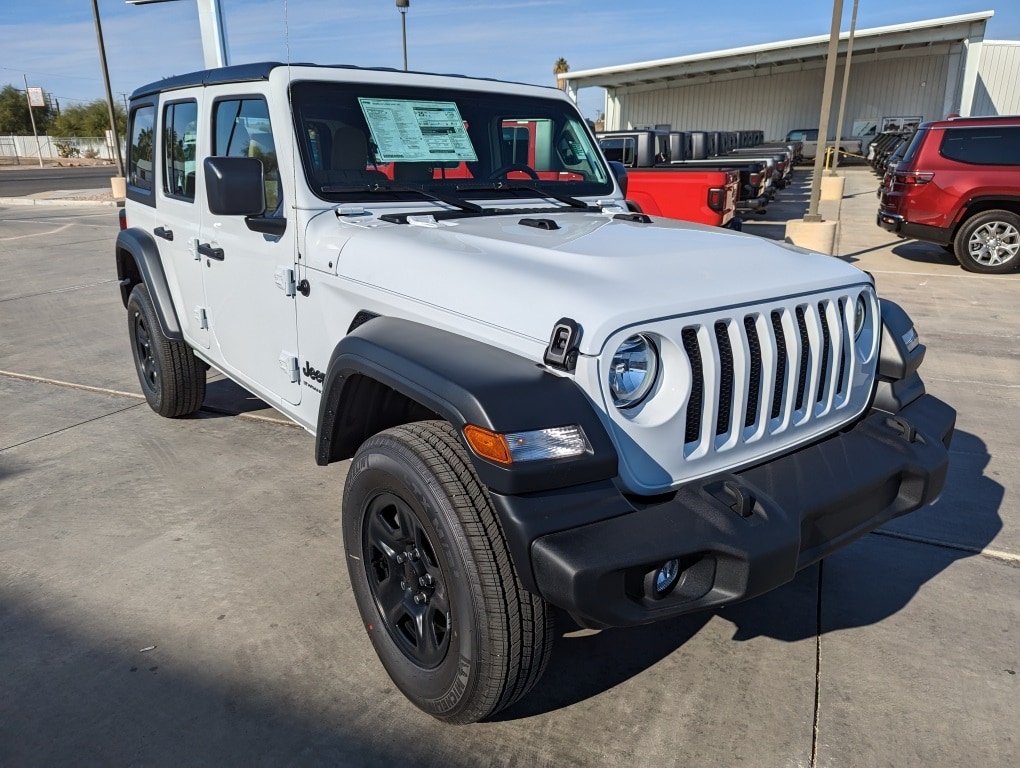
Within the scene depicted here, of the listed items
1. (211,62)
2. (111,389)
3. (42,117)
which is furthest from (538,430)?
(42,117)

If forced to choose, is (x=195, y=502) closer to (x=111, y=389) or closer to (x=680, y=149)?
(x=111, y=389)

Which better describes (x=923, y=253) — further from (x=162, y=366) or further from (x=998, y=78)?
(x=998, y=78)

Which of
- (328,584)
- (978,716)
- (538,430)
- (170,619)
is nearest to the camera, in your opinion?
(538,430)

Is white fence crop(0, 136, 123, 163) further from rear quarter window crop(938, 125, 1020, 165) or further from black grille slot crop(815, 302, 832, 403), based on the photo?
black grille slot crop(815, 302, 832, 403)

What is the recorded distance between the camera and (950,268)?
1024cm

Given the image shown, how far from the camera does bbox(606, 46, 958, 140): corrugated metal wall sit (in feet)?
128

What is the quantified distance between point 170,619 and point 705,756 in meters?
1.93

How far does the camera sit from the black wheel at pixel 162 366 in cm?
456

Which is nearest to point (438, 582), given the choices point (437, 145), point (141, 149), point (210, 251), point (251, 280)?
point (251, 280)

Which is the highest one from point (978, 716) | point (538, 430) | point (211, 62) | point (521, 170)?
point (211, 62)

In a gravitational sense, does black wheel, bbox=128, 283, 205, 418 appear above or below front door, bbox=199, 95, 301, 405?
below

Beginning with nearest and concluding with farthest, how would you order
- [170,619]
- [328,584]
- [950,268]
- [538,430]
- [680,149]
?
[538,430]
[170,619]
[328,584]
[950,268]
[680,149]

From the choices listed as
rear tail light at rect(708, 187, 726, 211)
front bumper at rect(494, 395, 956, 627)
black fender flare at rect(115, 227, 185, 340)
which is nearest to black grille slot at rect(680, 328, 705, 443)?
front bumper at rect(494, 395, 956, 627)

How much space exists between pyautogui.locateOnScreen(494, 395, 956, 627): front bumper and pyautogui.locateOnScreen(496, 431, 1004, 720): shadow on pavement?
1.32ft
